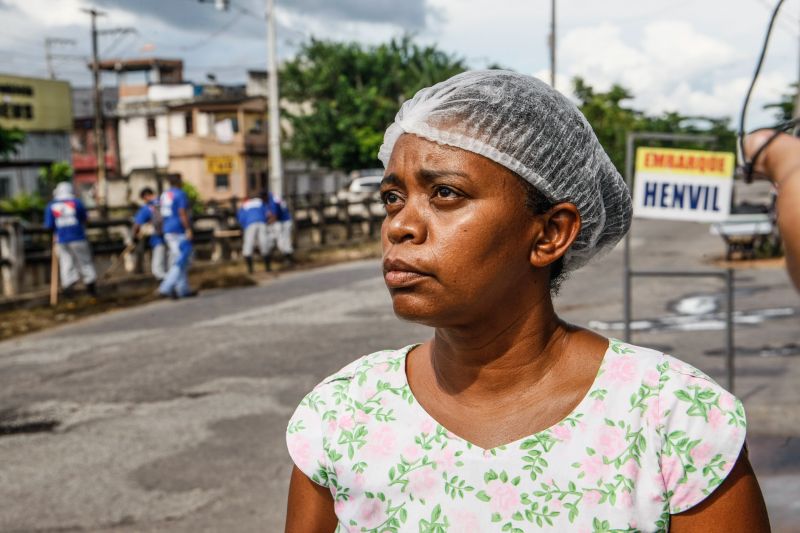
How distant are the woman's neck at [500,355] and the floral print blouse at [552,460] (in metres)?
0.11

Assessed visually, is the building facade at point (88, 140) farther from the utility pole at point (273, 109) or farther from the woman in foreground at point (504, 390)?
the woman in foreground at point (504, 390)

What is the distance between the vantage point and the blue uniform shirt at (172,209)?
14.4 metres

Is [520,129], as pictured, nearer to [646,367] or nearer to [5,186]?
[646,367]

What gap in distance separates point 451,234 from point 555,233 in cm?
25

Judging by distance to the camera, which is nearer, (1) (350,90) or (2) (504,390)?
(2) (504,390)

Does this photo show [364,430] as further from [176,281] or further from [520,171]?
[176,281]

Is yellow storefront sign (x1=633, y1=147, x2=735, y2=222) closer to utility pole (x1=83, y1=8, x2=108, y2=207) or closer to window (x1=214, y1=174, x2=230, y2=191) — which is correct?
utility pole (x1=83, y1=8, x2=108, y2=207)

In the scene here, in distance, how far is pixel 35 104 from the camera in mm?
50906

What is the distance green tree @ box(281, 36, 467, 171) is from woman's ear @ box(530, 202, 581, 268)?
41.0 m

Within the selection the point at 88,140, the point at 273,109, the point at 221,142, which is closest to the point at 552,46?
the point at 273,109

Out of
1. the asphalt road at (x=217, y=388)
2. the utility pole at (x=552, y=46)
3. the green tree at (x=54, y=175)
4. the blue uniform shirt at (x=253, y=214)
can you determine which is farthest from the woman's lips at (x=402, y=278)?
the green tree at (x=54, y=175)

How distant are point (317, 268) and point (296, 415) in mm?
17128

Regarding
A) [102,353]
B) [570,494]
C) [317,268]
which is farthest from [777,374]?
[317,268]

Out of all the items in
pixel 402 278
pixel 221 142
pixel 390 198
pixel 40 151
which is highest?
pixel 221 142
